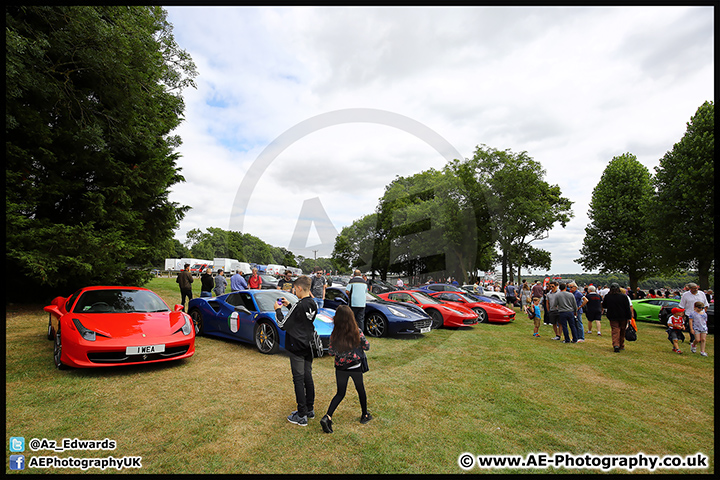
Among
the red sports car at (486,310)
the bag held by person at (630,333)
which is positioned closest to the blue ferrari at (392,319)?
the red sports car at (486,310)

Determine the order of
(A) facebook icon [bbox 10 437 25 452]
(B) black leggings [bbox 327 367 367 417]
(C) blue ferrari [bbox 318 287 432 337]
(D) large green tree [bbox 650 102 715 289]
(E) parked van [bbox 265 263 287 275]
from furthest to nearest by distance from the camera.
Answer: (E) parked van [bbox 265 263 287 275]
(D) large green tree [bbox 650 102 715 289]
(C) blue ferrari [bbox 318 287 432 337]
(B) black leggings [bbox 327 367 367 417]
(A) facebook icon [bbox 10 437 25 452]

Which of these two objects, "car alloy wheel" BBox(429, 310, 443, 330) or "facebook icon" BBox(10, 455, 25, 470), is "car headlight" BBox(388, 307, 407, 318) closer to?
"car alloy wheel" BBox(429, 310, 443, 330)

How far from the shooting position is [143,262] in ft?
45.6

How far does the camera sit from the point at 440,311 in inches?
454

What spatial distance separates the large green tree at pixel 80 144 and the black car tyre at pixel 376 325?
342 inches

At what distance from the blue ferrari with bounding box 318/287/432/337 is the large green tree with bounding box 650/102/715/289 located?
22.3m

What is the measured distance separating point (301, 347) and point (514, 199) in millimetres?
31093

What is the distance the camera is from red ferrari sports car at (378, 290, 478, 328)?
1132 cm

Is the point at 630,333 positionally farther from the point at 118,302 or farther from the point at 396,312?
the point at 118,302

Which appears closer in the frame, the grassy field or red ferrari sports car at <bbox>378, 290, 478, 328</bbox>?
the grassy field

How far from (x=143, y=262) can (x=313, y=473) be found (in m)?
13.8

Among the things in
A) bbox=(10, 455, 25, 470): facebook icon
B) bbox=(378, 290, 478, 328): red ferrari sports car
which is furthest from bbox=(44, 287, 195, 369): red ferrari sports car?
bbox=(378, 290, 478, 328): red ferrari sports car

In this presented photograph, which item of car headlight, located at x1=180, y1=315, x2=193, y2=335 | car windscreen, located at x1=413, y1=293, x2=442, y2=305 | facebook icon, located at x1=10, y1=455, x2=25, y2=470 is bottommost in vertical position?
facebook icon, located at x1=10, y1=455, x2=25, y2=470

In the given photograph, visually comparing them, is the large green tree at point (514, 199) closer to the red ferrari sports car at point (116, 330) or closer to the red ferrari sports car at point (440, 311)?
the red ferrari sports car at point (440, 311)
